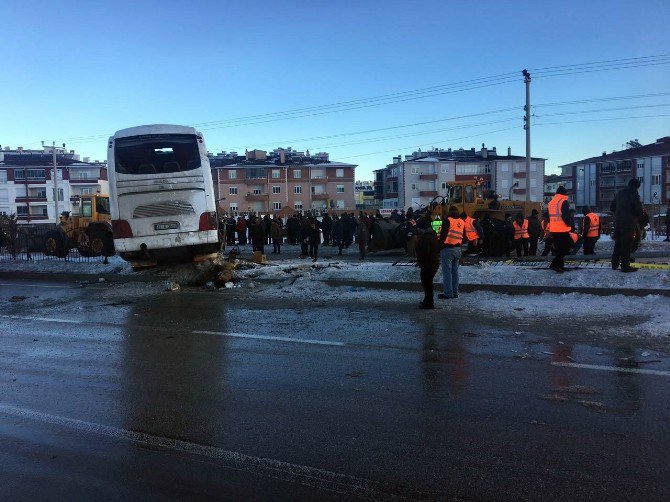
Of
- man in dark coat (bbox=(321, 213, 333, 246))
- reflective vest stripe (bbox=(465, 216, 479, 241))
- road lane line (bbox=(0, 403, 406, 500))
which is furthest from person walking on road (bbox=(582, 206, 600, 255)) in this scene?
road lane line (bbox=(0, 403, 406, 500))

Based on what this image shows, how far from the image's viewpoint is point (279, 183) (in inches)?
3174

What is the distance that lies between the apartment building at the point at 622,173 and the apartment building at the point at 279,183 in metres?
34.8

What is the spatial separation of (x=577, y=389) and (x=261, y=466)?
10.7 ft

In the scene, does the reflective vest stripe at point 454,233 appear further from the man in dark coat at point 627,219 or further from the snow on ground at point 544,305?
the man in dark coat at point 627,219

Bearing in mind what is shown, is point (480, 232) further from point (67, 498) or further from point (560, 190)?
point (67, 498)

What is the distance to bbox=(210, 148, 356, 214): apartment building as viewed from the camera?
78.6m

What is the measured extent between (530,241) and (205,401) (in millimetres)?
15730

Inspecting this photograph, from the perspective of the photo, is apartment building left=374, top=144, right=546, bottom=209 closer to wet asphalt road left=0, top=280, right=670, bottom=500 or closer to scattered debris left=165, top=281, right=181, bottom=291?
scattered debris left=165, top=281, right=181, bottom=291

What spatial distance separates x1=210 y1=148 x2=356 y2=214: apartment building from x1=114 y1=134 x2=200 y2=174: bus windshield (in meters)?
63.1

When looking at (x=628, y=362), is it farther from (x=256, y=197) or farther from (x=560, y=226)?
(x=256, y=197)

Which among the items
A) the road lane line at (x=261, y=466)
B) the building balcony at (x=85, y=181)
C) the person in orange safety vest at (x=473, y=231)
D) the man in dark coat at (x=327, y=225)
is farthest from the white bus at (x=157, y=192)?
the building balcony at (x=85, y=181)

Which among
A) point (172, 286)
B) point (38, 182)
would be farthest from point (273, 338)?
point (38, 182)

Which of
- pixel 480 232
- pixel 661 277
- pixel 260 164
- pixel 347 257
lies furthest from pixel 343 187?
pixel 661 277

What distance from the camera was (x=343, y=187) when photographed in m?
82.8
